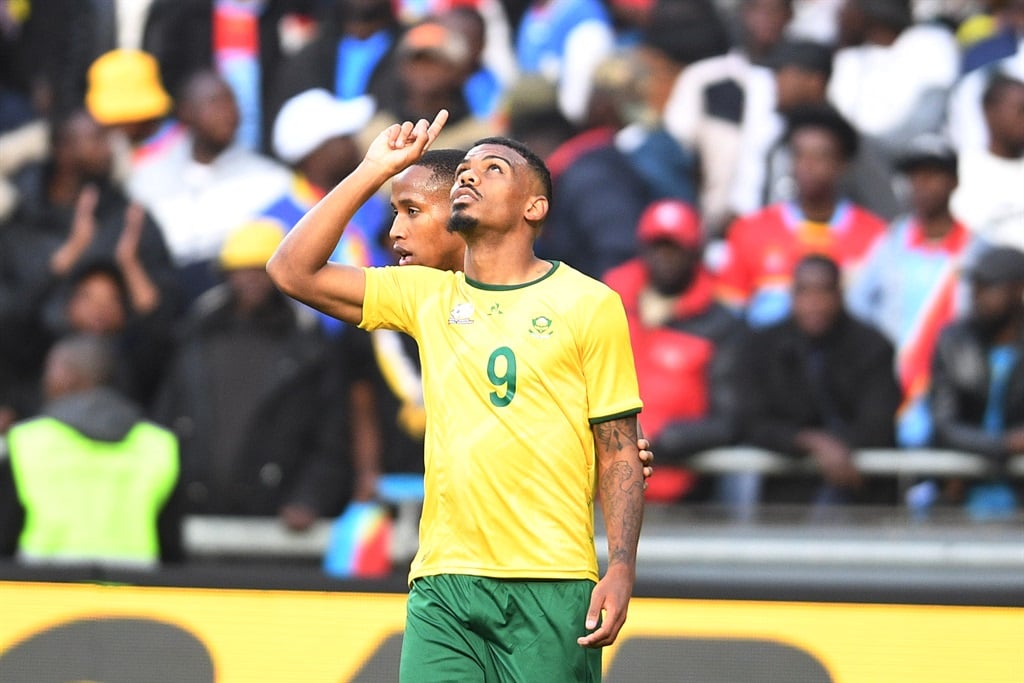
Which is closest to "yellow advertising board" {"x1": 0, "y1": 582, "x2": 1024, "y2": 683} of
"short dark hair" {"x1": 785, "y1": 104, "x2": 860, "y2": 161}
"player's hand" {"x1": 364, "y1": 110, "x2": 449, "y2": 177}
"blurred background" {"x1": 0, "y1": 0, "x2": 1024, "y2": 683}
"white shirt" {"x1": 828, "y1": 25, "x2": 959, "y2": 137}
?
"blurred background" {"x1": 0, "y1": 0, "x2": 1024, "y2": 683}

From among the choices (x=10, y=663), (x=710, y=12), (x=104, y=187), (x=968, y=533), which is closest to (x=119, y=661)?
(x=10, y=663)

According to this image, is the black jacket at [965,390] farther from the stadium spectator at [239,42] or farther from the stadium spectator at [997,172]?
the stadium spectator at [239,42]

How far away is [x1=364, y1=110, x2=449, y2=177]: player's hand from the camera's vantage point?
12.4 ft

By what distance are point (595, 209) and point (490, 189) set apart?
4129 millimetres

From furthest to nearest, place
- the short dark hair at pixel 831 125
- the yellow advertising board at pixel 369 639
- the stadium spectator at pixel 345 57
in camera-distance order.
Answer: the stadium spectator at pixel 345 57 → the short dark hair at pixel 831 125 → the yellow advertising board at pixel 369 639

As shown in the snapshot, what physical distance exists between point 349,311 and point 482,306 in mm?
340

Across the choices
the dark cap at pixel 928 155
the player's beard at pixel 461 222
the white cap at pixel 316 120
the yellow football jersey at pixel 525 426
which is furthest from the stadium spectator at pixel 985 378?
the player's beard at pixel 461 222

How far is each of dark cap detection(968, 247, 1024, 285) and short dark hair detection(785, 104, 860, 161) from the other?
939 millimetres

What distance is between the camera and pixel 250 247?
8.02 metres

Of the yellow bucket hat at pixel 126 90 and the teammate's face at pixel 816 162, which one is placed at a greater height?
the yellow bucket hat at pixel 126 90

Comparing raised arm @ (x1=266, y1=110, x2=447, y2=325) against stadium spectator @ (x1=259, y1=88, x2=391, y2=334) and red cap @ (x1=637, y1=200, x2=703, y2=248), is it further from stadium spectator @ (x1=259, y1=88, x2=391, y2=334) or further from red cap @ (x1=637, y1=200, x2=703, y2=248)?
stadium spectator @ (x1=259, y1=88, x2=391, y2=334)

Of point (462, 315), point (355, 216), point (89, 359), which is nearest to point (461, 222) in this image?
point (462, 315)

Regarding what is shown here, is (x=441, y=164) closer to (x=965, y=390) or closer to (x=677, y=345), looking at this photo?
(x=677, y=345)

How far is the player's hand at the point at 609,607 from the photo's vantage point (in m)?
3.59
